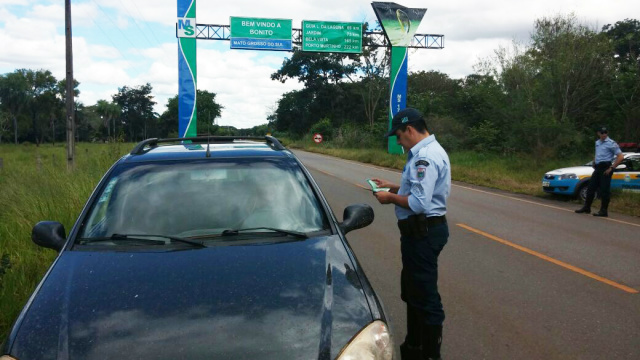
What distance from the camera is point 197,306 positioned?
234 cm

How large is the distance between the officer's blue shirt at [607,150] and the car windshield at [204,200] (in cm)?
921

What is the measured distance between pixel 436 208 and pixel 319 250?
1.12 metres

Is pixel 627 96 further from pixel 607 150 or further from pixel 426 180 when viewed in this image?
pixel 426 180

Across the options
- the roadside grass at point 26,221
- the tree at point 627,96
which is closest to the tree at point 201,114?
the tree at point 627,96

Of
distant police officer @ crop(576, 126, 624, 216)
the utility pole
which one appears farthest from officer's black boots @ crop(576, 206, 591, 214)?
the utility pole

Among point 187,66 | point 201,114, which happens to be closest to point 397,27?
point 187,66

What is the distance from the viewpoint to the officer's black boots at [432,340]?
11.8 feet

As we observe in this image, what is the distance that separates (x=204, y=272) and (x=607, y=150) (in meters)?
10.4

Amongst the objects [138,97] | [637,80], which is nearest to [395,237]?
[637,80]

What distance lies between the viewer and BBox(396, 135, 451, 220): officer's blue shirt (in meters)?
3.52

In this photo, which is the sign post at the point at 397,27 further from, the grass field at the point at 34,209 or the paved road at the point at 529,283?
the paved road at the point at 529,283

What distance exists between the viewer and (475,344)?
410 cm

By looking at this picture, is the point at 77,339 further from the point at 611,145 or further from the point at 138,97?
the point at 138,97

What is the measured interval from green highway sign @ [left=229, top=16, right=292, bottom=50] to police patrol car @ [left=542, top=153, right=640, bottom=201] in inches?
683
